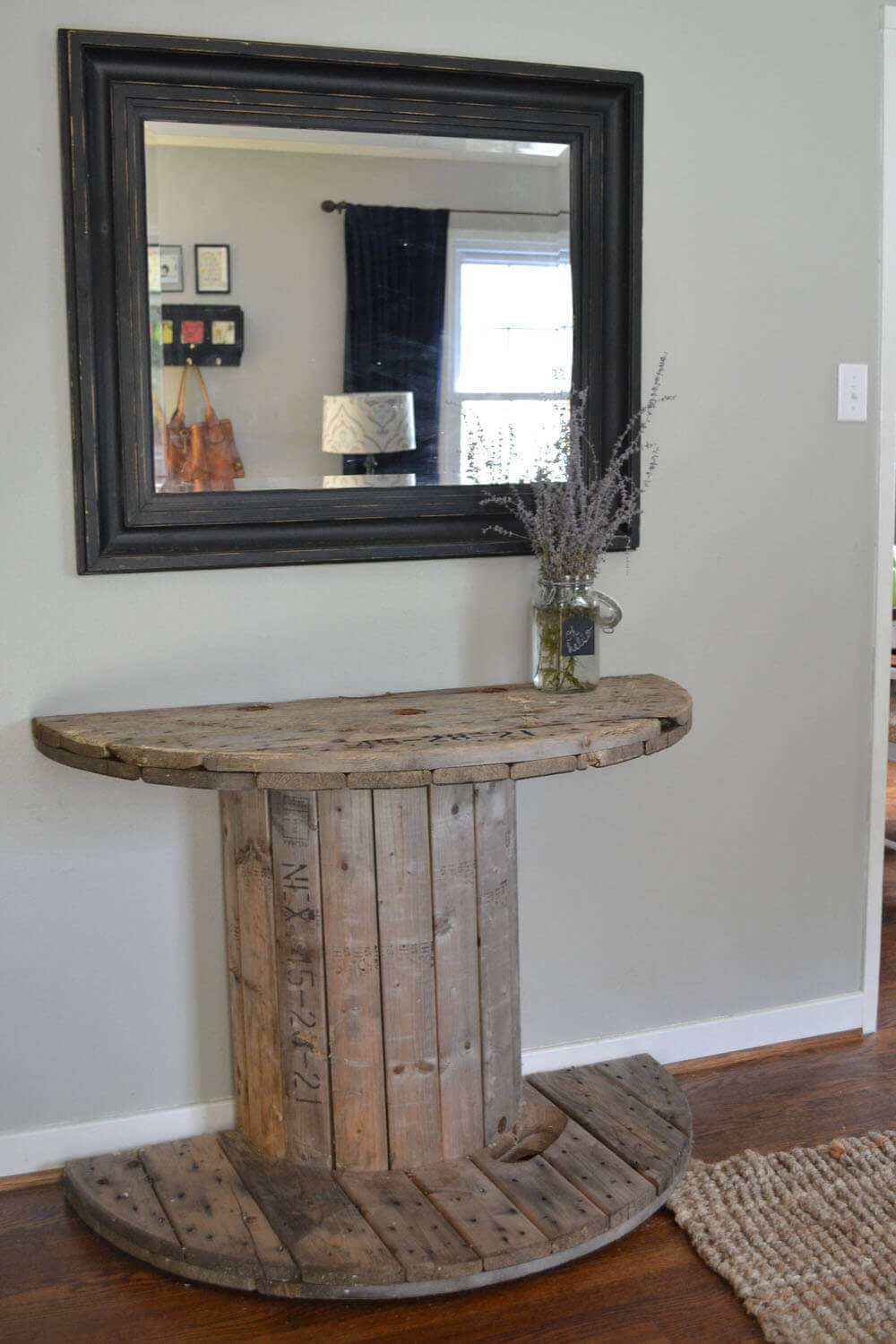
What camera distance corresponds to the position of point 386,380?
2148 millimetres

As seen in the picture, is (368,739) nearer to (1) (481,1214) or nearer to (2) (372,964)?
(2) (372,964)

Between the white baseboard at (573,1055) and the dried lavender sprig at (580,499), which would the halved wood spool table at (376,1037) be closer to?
the white baseboard at (573,1055)

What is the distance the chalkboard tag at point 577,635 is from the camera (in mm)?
2137

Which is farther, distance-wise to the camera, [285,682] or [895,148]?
[895,148]

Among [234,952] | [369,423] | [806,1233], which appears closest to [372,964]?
[234,952]

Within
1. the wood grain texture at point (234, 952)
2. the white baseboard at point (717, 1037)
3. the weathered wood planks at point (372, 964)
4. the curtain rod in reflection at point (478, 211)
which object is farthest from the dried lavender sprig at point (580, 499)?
the white baseboard at point (717, 1037)

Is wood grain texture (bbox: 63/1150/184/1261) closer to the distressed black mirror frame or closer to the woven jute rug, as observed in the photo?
the woven jute rug

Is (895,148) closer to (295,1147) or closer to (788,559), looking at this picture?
(788,559)

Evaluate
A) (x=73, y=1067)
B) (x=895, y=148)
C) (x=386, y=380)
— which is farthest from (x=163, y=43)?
(x=73, y=1067)

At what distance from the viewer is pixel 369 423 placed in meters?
2.16

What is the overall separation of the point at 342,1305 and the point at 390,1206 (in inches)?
6.4

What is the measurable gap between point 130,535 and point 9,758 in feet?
1.33

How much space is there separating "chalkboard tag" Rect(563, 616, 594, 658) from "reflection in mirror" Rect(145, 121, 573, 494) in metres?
0.30

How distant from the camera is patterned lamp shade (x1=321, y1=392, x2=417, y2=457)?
2.13 meters
